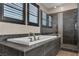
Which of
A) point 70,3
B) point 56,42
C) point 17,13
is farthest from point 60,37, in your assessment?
point 17,13

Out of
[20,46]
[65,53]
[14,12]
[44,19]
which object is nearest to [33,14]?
[44,19]

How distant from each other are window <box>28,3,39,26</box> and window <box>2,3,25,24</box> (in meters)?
0.11

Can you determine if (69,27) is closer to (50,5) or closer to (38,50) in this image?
(50,5)

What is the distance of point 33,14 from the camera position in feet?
5.06

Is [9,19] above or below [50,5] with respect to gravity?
below

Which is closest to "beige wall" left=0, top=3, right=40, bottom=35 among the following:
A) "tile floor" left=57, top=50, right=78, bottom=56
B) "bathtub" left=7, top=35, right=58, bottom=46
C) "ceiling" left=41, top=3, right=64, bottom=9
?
"bathtub" left=7, top=35, right=58, bottom=46

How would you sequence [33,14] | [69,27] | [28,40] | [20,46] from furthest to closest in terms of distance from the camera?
[33,14] < [69,27] < [28,40] < [20,46]

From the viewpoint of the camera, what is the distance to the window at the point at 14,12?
4.64ft

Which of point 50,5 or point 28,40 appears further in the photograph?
point 50,5

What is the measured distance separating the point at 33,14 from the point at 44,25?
272mm

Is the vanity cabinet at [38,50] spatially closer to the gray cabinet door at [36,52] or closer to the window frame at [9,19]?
the gray cabinet door at [36,52]

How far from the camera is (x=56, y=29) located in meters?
1.48

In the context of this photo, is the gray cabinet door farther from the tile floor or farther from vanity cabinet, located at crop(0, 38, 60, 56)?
the tile floor

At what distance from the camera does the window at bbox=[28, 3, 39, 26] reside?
1.49m
